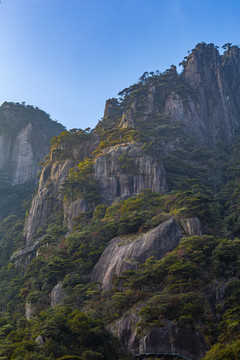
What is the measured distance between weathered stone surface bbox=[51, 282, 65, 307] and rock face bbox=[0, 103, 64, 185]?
53.8 meters

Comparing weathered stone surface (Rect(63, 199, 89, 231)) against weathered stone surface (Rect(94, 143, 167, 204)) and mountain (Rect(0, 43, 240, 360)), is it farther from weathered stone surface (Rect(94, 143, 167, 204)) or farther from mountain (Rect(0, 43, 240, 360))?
weathered stone surface (Rect(94, 143, 167, 204))

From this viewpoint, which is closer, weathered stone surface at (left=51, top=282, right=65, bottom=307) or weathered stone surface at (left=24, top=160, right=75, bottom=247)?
weathered stone surface at (left=51, top=282, right=65, bottom=307)

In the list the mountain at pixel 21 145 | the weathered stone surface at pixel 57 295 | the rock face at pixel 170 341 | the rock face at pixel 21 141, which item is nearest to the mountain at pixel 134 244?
the rock face at pixel 170 341

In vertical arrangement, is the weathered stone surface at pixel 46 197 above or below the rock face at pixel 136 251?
above

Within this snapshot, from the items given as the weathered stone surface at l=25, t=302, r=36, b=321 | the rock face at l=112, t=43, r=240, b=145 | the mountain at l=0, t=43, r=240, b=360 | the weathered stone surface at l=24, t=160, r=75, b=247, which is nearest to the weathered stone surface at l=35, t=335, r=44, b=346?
the mountain at l=0, t=43, r=240, b=360

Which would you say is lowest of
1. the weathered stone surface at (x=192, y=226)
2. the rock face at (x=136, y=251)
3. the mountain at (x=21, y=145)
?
the rock face at (x=136, y=251)

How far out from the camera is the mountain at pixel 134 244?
2725cm

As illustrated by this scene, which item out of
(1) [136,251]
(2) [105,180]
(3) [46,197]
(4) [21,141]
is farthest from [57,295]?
(4) [21,141]

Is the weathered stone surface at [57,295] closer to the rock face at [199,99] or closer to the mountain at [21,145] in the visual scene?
the rock face at [199,99]

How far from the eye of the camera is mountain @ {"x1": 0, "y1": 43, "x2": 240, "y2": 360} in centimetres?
2725

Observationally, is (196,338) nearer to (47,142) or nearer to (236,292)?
(236,292)

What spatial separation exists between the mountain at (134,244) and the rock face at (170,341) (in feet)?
0.23

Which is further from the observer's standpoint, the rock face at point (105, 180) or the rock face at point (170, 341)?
the rock face at point (105, 180)

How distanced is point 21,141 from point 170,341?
3077 inches
